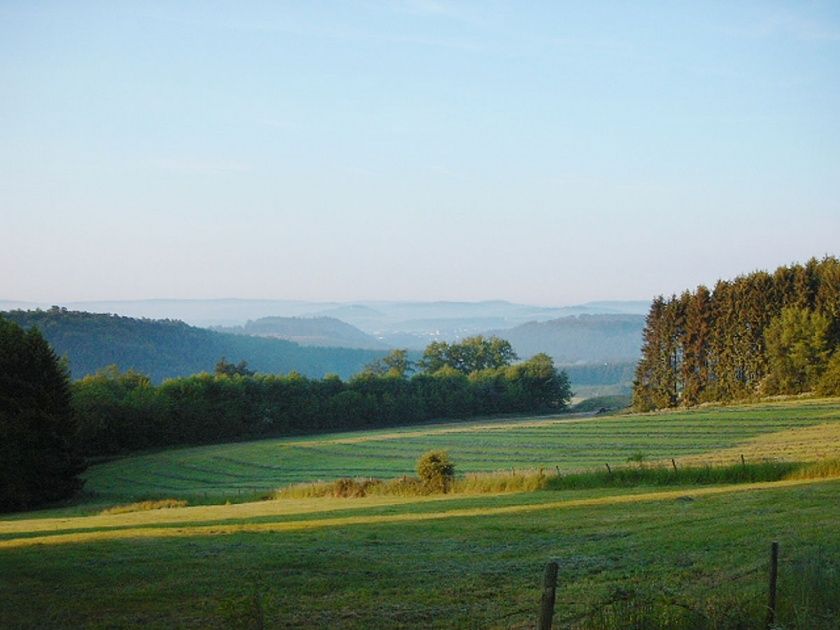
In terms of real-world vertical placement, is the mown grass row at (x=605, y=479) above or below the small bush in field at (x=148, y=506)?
above

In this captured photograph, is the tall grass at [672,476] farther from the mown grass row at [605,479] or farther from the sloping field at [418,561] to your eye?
the sloping field at [418,561]

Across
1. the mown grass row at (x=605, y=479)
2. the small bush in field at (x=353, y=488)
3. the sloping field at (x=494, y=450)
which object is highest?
the mown grass row at (x=605, y=479)

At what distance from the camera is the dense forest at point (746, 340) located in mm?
87688

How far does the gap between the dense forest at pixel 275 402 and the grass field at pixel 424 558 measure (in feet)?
166

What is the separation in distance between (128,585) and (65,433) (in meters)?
41.4

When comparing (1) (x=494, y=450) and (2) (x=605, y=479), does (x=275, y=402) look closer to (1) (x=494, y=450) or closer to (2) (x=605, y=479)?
(1) (x=494, y=450)

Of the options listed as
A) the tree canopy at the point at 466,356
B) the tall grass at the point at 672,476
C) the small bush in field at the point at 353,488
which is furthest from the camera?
the tree canopy at the point at 466,356

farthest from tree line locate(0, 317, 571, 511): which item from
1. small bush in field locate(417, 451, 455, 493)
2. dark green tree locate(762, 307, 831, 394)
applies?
dark green tree locate(762, 307, 831, 394)

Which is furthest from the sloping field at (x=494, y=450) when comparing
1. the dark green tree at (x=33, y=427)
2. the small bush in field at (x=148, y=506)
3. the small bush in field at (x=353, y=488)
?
the small bush in field at (x=353, y=488)

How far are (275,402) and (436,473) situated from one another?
2644 inches

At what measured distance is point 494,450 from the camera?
6266cm

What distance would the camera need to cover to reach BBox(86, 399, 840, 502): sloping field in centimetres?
4947

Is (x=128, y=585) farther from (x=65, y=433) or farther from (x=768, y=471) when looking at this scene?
(x=65, y=433)

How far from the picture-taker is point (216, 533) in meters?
23.6
